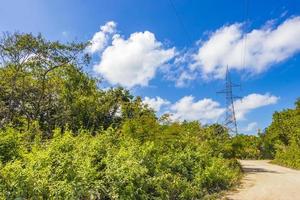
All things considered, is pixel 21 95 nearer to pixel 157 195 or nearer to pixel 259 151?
pixel 157 195

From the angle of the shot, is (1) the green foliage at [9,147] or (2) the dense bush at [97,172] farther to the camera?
(1) the green foliage at [9,147]

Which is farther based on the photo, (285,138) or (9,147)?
(285,138)

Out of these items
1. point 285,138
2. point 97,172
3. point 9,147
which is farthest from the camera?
point 285,138

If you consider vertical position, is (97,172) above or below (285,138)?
below

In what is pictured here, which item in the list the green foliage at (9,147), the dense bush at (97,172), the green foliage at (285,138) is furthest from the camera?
the green foliage at (285,138)

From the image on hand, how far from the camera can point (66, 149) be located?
9711mm

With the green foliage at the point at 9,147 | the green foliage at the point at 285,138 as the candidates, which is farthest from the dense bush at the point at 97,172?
the green foliage at the point at 285,138

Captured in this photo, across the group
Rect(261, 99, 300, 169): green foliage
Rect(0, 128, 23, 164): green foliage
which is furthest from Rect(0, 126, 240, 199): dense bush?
Rect(261, 99, 300, 169): green foliage

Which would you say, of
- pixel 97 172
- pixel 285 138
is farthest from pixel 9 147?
pixel 285 138

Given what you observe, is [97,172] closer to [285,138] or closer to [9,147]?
[9,147]

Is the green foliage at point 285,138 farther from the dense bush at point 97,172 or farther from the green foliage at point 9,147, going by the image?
the green foliage at point 9,147

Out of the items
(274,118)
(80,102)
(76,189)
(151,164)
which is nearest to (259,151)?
(274,118)

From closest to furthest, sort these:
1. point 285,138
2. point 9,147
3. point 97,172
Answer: point 97,172, point 9,147, point 285,138

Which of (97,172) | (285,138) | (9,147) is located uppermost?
(285,138)
